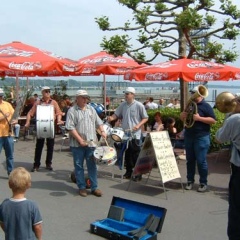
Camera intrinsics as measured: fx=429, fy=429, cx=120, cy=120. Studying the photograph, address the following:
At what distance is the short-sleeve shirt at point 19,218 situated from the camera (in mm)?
3352

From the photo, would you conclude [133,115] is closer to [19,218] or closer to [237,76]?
[237,76]

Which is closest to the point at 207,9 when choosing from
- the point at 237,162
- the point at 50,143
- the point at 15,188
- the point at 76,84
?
the point at 50,143

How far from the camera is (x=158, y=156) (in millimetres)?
7074

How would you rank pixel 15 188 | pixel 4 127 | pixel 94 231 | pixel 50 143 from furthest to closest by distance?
pixel 50 143, pixel 4 127, pixel 94 231, pixel 15 188

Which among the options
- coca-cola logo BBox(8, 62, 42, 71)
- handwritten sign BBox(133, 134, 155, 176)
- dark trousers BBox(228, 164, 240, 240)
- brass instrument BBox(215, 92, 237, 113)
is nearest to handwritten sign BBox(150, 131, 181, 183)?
handwritten sign BBox(133, 134, 155, 176)

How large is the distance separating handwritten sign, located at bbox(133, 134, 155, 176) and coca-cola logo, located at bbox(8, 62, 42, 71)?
16.2ft

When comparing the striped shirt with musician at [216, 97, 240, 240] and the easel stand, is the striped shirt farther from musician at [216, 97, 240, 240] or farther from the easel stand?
musician at [216, 97, 240, 240]

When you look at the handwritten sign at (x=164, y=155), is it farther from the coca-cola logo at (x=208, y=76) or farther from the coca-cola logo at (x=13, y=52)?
the coca-cola logo at (x=13, y=52)

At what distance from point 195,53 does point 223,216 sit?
8230 mm

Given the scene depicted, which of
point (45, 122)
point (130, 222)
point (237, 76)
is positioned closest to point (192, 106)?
point (130, 222)

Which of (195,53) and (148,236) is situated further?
(195,53)

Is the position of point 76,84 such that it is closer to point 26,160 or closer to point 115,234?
point 26,160

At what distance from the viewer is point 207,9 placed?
44.1 ft

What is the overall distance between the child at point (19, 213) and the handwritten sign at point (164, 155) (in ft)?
A: 12.4
